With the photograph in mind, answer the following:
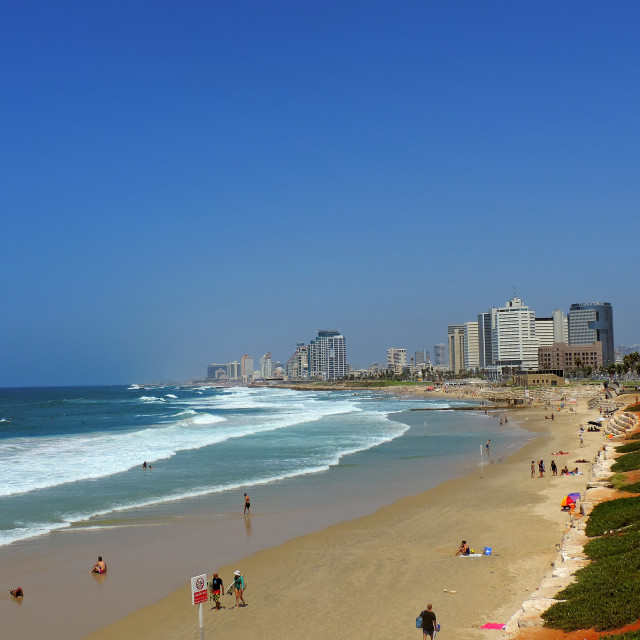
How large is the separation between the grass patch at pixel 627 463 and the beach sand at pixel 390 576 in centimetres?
198

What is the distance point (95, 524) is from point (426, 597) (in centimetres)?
1307

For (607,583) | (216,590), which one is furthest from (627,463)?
(216,590)

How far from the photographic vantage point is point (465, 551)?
1811 centimetres

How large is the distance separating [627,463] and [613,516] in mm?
9922

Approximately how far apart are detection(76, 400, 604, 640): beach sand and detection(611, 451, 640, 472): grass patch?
1.98 metres

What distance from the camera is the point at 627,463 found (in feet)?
83.7

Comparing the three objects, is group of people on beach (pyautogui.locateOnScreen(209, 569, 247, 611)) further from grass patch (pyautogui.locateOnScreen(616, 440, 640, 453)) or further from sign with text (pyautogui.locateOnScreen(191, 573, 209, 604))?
grass patch (pyautogui.locateOnScreen(616, 440, 640, 453))

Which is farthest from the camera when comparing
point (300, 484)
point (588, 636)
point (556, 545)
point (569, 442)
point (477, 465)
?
point (569, 442)

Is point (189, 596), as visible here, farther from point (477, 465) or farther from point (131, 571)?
point (477, 465)

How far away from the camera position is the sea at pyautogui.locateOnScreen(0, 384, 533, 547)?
2497 cm

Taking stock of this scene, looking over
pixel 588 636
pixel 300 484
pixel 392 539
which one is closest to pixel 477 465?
pixel 300 484

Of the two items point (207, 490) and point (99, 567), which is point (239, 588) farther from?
point (207, 490)

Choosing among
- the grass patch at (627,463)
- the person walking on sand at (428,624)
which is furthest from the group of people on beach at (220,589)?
the grass patch at (627,463)

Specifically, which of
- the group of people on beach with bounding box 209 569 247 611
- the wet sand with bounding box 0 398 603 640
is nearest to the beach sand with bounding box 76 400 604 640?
the wet sand with bounding box 0 398 603 640
